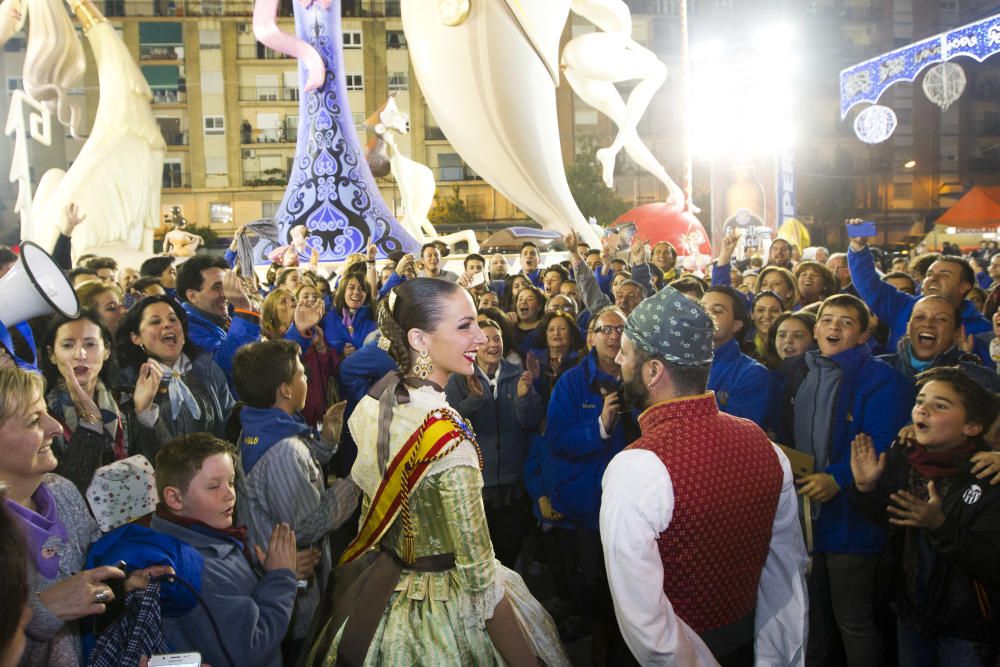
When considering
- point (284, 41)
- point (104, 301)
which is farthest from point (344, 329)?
point (284, 41)

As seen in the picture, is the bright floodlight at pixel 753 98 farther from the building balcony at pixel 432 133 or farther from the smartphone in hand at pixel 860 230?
the building balcony at pixel 432 133

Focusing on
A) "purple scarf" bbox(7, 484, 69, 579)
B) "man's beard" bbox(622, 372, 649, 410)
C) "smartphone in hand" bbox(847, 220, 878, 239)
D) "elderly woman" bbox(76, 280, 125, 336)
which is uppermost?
"smartphone in hand" bbox(847, 220, 878, 239)

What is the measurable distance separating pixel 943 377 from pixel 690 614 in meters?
1.34

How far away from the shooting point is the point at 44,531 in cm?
189

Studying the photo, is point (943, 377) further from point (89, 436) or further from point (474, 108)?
point (474, 108)

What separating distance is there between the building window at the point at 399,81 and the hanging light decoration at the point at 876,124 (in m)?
28.4

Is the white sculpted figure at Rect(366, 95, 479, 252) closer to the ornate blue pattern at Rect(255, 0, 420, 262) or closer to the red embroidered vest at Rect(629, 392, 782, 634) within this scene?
the ornate blue pattern at Rect(255, 0, 420, 262)

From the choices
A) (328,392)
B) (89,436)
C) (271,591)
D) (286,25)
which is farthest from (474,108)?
(286,25)

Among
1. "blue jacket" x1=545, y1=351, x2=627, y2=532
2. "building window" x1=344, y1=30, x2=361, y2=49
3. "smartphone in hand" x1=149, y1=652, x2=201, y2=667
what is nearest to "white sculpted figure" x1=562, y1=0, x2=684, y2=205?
"blue jacket" x1=545, y1=351, x2=627, y2=532

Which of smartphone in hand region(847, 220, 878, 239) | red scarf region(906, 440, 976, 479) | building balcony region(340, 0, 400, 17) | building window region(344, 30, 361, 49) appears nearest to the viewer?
red scarf region(906, 440, 976, 479)

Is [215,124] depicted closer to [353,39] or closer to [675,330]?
[353,39]

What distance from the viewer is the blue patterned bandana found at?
2.08m

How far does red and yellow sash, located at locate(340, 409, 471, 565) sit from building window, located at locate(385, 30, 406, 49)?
126 feet

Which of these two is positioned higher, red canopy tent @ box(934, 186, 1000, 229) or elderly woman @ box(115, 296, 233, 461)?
red canopy tent @ box(934, 186, 1000, 229)
